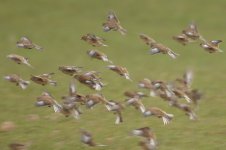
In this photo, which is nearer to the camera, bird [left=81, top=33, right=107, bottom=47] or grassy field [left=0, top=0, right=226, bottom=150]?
bird [left=81, top=33, right=107, bottom=47]

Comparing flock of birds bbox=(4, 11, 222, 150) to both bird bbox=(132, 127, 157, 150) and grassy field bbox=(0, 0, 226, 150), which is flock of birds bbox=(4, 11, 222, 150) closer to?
bird bbox=(132, 127, 157, 150)

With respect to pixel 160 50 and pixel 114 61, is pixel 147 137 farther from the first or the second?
pixel 114 61

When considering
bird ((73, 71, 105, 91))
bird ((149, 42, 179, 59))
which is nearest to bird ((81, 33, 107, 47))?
bird ((73, 71, 105, 91))

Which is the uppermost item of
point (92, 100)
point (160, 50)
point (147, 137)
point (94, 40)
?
point (94, 40)

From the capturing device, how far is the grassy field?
12.6 meters

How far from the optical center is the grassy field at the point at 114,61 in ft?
41.4

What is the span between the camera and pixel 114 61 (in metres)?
22.5

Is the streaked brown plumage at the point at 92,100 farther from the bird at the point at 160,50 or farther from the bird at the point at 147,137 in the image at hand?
the bird at the point at 160,50

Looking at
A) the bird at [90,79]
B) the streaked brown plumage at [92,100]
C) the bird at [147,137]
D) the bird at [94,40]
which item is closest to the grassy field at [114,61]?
the bird at [147,137]

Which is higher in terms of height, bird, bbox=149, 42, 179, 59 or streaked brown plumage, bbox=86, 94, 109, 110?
bird, bbox=149, 42, 179, 59

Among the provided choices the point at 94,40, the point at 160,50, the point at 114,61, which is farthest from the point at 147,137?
the point at 114,61

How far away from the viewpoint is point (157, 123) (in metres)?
13.5

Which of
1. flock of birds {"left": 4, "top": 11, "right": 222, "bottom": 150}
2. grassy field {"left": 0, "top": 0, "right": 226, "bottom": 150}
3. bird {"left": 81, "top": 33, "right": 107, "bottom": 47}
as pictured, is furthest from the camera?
grassy field {"left": 0, "top": 0, "right": 226, "bottom": 150}

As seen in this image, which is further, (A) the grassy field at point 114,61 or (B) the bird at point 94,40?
(A) the grassy field at point 114,61
